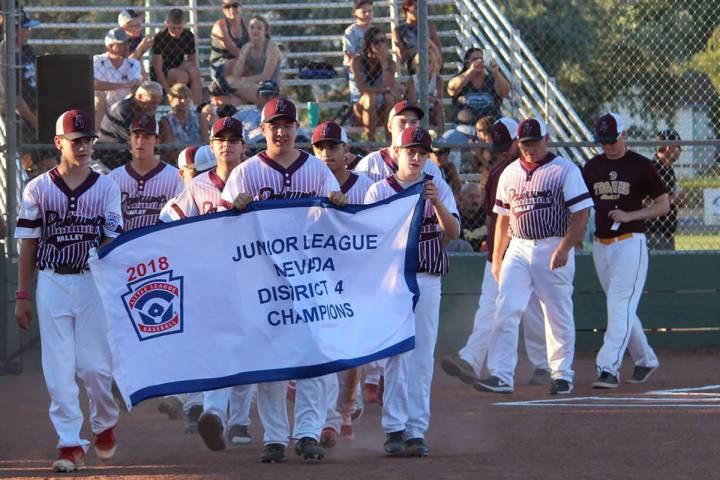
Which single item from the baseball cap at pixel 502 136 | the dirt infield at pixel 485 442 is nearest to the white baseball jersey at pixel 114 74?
the dirt infield at pixel 485 442

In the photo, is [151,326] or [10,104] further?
[10,104]

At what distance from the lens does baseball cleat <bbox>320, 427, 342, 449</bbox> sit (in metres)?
8.37

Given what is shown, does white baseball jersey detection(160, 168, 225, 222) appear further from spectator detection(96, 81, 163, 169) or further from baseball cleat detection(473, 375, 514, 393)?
spectator detection(96, 81, 163, 169)

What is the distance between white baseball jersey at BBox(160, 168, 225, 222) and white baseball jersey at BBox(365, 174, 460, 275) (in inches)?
38.2

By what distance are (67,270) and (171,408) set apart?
2.34 m

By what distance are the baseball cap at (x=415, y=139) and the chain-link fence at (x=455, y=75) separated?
4.61 meters

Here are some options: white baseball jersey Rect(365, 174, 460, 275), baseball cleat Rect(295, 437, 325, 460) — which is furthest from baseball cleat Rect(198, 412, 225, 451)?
white baseball jersey Rect(365, 174, 460, 275)

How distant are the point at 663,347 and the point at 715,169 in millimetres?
1923

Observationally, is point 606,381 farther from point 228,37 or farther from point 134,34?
point 134,34

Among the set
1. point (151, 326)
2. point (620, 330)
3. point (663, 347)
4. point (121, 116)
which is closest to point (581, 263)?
point (663, 347)

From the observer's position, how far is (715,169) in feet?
46.5

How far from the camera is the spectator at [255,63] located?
51.0 ft

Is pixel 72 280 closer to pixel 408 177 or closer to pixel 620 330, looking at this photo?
pixel 408 177

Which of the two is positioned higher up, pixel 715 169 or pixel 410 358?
pixel 715 169
